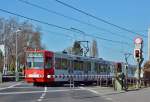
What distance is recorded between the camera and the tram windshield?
160 ft

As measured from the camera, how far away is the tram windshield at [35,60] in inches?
1918

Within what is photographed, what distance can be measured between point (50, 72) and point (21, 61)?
217 feet

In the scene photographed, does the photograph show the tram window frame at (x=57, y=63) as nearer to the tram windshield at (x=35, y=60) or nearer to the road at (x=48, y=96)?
the tram windshield at (x=35, y=60)

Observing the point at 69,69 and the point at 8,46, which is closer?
the point at 69,69

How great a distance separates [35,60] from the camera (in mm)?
49312

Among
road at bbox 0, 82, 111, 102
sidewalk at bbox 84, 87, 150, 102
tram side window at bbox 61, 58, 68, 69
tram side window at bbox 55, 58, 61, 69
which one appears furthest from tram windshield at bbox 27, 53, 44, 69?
sidewalk at bbox 84, 87, 150, 102

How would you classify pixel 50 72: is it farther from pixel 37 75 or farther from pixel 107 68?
pixel 107 68

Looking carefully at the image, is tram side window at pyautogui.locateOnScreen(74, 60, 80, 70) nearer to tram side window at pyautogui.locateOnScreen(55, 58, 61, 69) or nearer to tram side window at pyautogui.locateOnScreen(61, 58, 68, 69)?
tram side window at pyautogui.locateOnScreen(61, 58, 68, 69)

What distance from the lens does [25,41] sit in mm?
117125

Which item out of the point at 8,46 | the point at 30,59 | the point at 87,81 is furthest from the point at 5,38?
the point at 30,59

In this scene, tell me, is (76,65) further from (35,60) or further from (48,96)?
(48,96)

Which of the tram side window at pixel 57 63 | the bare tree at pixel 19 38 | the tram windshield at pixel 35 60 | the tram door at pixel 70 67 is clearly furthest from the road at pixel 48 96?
the bare tree at pixel 19 38

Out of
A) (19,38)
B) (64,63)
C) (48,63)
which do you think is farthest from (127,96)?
(19,38)

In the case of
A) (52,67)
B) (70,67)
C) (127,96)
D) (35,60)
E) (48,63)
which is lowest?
(127,96)
